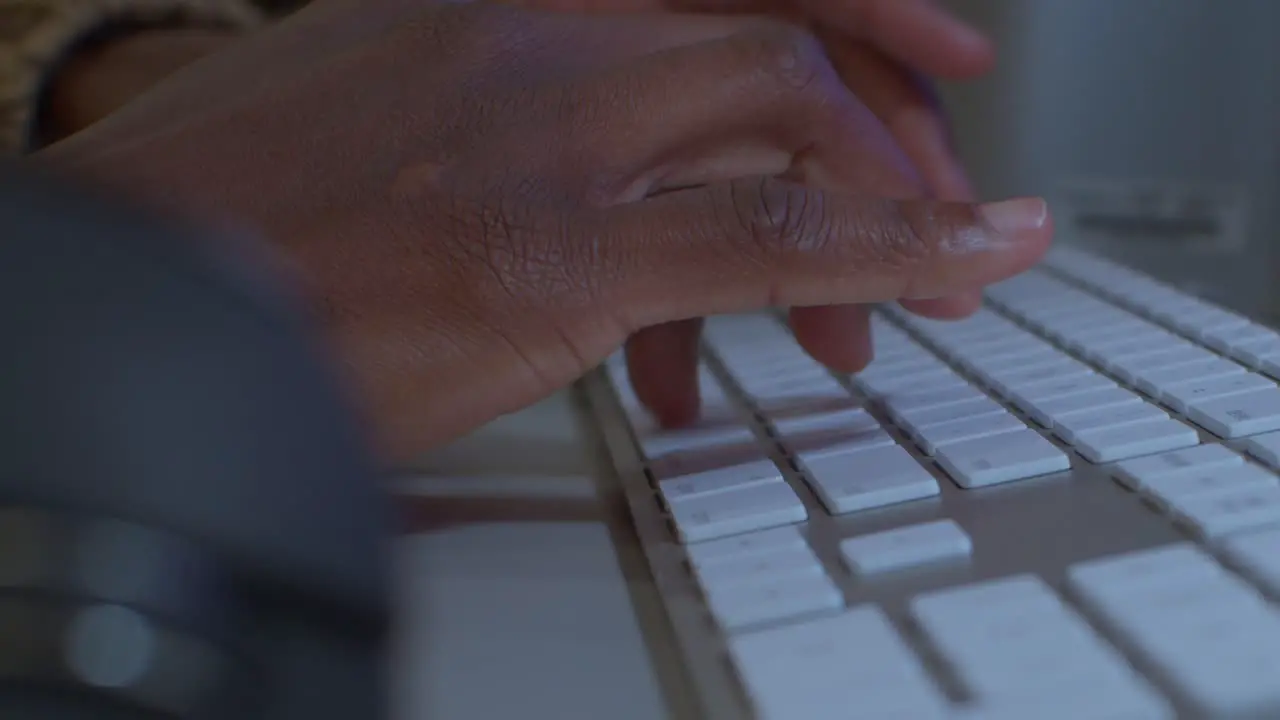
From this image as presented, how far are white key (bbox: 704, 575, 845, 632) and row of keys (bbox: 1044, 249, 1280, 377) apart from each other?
228 millimetres

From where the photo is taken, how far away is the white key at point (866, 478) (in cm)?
35

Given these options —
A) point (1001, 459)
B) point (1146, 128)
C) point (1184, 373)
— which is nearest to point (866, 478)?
point (1001, 459)

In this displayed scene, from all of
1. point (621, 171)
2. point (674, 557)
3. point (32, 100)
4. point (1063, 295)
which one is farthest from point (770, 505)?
point (32, 100)

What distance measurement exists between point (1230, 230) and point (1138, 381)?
45cm

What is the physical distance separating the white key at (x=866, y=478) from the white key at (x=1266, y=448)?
99mm

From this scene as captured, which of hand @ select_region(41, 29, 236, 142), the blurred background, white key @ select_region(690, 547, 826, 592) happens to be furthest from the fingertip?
hand @ select_region(41, 29, 236, 142)

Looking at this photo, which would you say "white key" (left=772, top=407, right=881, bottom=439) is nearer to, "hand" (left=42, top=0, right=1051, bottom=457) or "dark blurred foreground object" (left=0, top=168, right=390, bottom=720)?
"hand" (left=42, top=0, right=1051, bottom=457)

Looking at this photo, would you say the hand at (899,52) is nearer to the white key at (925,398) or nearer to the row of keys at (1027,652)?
the white key at (925,398)

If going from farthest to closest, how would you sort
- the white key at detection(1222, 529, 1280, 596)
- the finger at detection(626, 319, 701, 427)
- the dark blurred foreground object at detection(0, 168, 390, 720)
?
the finger at detection(626, 319, 701, 427), the white key at detection(1222, 529, 1280, 596), the dark blurred foreground object at detection(0, 168, 390, 720)

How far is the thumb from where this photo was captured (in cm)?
41

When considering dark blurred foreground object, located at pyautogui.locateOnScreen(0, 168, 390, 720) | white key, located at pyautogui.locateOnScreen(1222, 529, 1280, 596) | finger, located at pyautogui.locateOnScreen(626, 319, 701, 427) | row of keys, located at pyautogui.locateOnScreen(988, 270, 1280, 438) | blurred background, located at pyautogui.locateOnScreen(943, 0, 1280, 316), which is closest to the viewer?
dark blurred foreground object, located at pyautogui.locateOnScreen(0, 168, 390, 720)

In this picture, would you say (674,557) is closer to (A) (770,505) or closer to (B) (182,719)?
(A) (770,505)

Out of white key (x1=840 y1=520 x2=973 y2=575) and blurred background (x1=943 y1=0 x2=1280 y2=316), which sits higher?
blurred background (x1=943 y1=0 x2=1280 y2=316)

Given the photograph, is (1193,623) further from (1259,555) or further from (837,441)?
(837,441)
